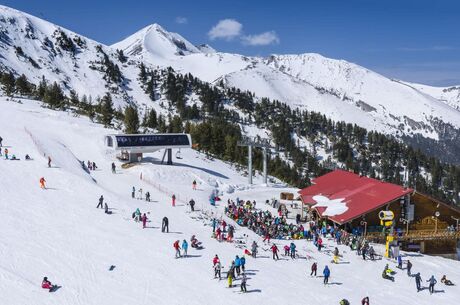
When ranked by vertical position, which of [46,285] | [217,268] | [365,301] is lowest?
[365,301]

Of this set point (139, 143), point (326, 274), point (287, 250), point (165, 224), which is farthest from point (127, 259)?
point (139, 143)

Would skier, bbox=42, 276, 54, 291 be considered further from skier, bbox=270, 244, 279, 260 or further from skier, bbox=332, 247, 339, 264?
skier, bbox=332, 247, 339, 264

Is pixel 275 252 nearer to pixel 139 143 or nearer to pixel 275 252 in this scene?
pixel 275 252

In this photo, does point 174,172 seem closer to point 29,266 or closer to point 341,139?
point 29,266

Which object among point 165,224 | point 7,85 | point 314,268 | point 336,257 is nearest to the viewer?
point 314,268

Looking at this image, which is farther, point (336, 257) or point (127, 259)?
point (336, 257)

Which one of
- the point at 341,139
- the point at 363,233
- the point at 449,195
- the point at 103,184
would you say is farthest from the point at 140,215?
the point at 341,139
